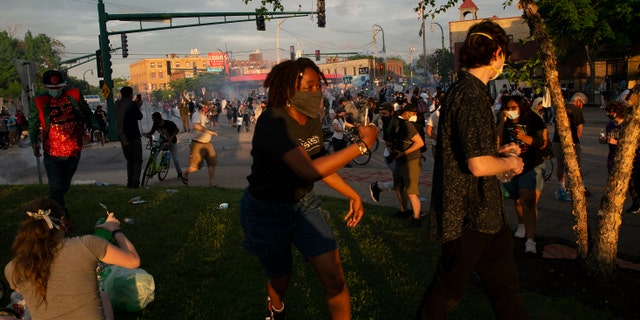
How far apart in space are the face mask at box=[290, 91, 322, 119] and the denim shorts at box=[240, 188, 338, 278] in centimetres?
54

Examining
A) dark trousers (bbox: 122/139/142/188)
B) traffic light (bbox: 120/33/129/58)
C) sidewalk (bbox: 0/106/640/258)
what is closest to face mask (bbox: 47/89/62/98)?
dark trousers (bbox: 122/139/142/188)

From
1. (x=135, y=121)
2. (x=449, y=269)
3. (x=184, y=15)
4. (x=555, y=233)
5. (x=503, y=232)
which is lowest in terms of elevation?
(x=555, y=233)

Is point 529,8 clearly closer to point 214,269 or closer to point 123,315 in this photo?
point 214,269

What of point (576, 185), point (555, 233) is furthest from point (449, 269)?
point (555, 233)

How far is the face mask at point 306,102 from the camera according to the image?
3076 mm

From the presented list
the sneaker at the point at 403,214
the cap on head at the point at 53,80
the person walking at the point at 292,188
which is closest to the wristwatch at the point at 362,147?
the person walking at the point at 292,188

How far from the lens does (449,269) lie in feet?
9.46

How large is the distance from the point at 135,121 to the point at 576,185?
7.60 m

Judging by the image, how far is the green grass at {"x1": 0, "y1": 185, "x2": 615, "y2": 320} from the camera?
13.3 ft

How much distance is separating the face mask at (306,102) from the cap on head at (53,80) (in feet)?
14.7

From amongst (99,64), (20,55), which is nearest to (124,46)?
(99,64)

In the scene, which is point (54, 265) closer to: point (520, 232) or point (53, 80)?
point (53, 80)

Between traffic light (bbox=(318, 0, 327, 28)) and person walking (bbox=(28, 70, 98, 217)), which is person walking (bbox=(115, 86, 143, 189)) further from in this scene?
traffic light (bbox=(318, 0, 327, 28))

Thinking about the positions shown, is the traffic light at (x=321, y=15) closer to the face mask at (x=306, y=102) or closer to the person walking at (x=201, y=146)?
the person walking at (x=201, y=146)
